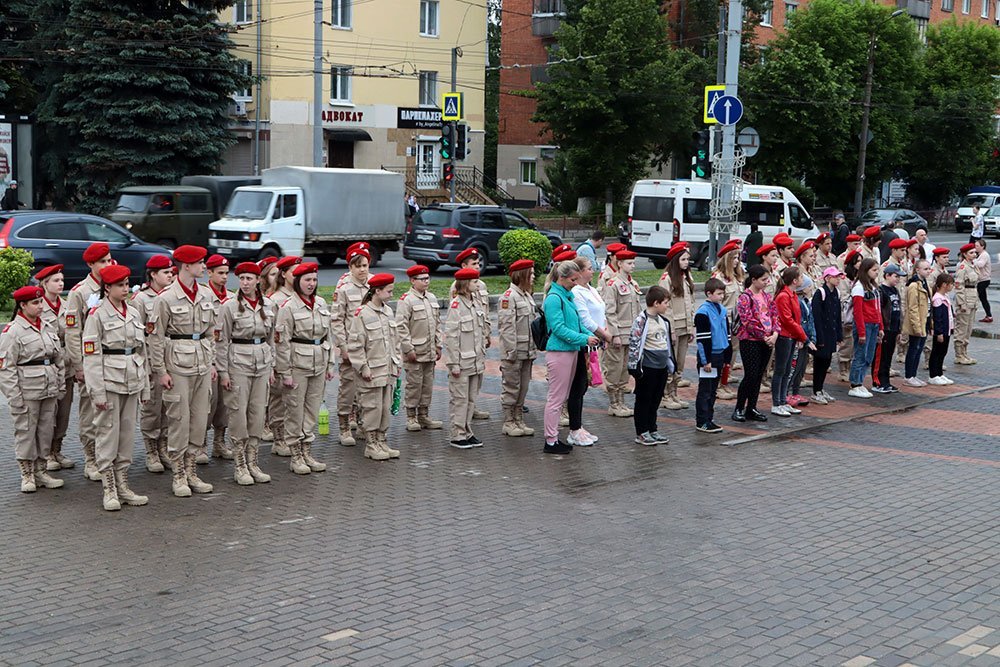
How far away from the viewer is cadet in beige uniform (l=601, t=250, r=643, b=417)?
13172 mm

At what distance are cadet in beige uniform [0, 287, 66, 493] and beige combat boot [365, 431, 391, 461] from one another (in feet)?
8.71

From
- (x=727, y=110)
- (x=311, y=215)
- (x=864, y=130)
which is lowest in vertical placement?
(x=311, y=215)

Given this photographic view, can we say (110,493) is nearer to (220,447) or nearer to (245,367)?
(245,367)

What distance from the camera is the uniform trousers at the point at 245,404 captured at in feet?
31.6

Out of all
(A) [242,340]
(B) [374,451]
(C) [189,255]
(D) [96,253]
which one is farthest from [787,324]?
(D) [96,253]

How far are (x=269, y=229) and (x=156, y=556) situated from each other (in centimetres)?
2043

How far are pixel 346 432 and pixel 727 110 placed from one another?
12.7m

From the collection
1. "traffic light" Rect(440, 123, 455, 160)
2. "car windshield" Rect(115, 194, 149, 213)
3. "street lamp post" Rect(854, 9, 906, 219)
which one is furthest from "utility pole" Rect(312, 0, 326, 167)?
"street lamp post" Rect(854, 9, 906, 219)

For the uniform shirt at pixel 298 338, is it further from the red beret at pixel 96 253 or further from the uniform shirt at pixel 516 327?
the uniform shirt at pixel 516 327

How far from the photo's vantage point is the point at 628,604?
7.07m

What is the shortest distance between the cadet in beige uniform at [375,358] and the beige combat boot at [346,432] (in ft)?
2.15

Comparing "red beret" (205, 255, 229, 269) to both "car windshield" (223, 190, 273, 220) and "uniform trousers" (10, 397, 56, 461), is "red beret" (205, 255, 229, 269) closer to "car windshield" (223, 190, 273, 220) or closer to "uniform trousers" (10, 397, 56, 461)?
"uniform trousers" (10, 397, 56, 461)

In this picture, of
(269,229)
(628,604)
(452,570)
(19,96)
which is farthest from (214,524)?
(19,96)

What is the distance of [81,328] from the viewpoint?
384 inches
